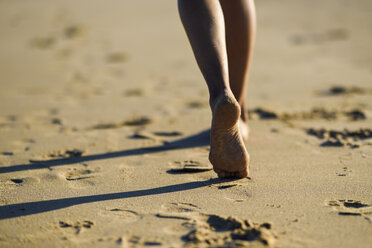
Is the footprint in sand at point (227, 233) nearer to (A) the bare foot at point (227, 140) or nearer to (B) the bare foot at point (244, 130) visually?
(A) the bare foot at point (227, 140)

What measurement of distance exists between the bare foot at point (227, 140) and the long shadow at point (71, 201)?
8 cm

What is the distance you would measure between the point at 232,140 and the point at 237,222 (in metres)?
0.39

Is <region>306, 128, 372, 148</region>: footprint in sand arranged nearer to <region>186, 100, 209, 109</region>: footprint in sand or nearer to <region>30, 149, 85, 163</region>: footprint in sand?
<region>186, 100, 209, 109</region>: footprint in sand

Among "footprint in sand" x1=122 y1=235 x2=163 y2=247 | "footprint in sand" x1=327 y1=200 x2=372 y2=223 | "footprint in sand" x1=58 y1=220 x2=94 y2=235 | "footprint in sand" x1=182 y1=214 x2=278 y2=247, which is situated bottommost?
"footprint in sand" x1=122 y1=235 x2=163 y2=247

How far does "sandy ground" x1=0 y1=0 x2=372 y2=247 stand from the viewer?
54.2 inches

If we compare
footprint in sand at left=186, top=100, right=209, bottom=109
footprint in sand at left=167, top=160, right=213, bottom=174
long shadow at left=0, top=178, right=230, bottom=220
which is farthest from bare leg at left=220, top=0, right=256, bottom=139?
footprint in sand at left=186, top=100, right=209, bottom=109

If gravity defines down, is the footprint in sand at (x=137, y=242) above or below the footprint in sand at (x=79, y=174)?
below

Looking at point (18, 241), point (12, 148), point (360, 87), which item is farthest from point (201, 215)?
point (360, 87)

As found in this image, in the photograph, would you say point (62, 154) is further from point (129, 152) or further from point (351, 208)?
point (351, 208)

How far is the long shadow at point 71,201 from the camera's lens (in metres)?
1.52

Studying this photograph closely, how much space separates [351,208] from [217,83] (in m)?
0.65

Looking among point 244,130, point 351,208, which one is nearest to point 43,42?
point 244,130

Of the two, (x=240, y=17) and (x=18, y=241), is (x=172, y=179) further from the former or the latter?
(x=240, y=17)

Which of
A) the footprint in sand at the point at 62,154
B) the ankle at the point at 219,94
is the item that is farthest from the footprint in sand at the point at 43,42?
the ankle at the point at 219,94
